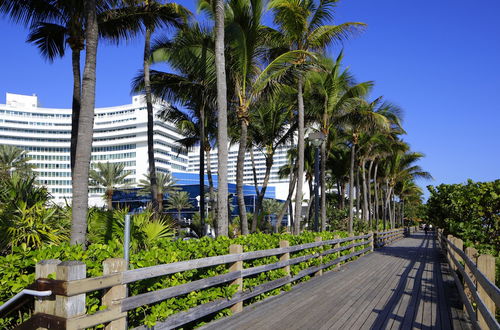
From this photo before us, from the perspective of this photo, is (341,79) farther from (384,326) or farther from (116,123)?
(116,123)

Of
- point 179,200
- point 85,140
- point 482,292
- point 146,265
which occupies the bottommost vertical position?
point 482,292

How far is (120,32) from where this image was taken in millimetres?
12664

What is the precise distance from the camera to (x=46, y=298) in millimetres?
3748

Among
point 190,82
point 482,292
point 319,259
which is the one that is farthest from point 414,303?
point 190,82

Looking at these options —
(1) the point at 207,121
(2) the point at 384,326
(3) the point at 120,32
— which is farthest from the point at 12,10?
(1) the point at 207,121

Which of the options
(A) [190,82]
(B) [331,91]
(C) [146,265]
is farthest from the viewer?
(B) [331,91]

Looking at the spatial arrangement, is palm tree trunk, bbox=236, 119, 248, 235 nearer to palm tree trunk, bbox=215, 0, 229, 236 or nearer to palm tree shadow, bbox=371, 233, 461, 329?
palm tree trunk, bbox=215, 0, 229, 236

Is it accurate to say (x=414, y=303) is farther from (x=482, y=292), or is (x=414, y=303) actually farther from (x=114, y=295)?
(x=114, y=295)

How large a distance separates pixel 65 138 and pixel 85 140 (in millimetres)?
145131

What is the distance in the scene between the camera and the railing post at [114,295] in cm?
416

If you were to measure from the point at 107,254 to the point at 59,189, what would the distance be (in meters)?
141

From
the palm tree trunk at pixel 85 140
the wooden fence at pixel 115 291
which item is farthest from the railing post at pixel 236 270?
the palm tree trunk at pixel 85 140

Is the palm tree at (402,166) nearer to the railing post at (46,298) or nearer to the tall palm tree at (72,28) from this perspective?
the tall palm tree at (72,28)

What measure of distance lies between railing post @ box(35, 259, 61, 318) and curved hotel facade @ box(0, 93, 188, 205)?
5040 inches
